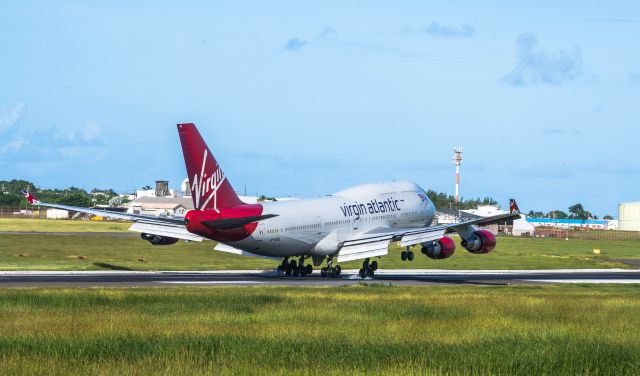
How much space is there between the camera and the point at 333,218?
66.8m

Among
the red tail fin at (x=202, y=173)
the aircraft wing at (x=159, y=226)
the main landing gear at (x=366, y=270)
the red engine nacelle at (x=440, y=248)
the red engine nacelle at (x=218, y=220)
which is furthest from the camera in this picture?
the main landing gear at (x=366, y=270)

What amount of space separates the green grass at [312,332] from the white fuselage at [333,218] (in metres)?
13.5

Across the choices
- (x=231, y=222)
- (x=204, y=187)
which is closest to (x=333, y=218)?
(x=231, y=222)

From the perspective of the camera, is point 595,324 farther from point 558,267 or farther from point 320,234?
point 558,267

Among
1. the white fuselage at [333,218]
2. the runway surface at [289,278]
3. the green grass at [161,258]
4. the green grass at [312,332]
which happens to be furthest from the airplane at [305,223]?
the green grass at [161,258]

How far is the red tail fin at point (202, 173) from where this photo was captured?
5544 cm

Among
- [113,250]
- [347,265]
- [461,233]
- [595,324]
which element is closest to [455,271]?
[347,265]

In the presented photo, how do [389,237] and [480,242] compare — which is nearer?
[480,242]

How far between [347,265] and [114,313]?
50208mm

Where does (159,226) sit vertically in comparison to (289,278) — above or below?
above

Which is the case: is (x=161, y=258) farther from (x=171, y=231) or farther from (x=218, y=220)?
(x=218, y=220)

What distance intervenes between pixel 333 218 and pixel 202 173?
13.3 metres

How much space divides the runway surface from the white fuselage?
2.13m

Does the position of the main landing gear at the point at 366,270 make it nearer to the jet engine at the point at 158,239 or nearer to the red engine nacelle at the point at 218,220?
the red engine nacelle at the point at 218,220
